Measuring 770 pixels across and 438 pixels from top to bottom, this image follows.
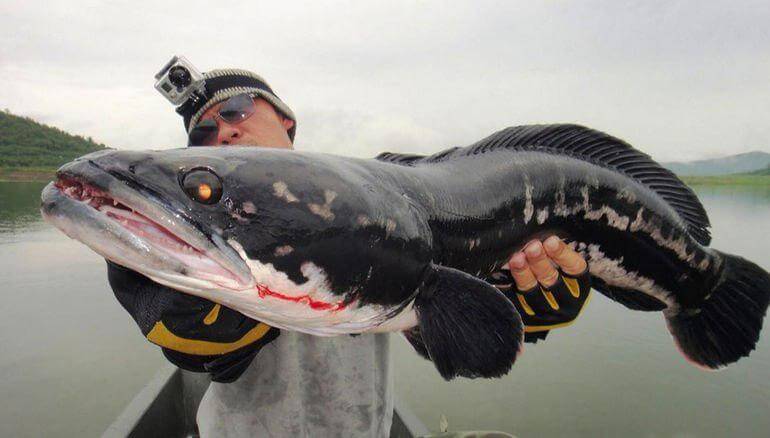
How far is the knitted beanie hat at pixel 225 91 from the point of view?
3385 millimetres

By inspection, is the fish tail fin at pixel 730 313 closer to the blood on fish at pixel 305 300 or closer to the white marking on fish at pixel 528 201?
the white marking on fish at pixel 528 201

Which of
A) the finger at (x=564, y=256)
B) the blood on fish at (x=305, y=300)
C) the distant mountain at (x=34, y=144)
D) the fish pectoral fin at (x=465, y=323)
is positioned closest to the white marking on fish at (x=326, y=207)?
the blood on fish at (x=305, y=300)

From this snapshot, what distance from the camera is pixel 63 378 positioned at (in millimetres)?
7246

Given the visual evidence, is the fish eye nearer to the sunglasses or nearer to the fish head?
the fish head

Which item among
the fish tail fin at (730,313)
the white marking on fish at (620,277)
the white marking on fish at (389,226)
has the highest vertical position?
the white marking on fish at (389,226)

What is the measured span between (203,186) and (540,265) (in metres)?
1.73

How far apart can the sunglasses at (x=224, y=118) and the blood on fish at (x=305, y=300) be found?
6.53ft

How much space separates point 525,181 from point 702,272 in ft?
4.75

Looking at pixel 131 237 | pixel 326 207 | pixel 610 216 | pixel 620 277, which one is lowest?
pixel 620 277

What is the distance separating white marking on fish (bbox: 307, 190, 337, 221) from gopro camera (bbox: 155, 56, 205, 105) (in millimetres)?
2360

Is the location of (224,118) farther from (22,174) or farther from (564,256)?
(22,174)

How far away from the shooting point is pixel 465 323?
1.87 metres

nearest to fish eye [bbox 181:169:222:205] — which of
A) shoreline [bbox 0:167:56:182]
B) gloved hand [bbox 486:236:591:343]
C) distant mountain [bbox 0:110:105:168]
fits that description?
gloved hand [bbox 486:236:591:343]

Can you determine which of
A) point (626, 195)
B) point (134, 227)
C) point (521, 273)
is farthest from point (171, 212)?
point (626, 195)
